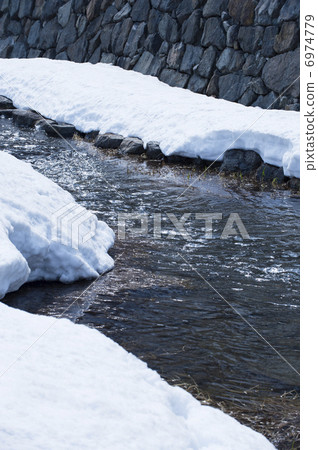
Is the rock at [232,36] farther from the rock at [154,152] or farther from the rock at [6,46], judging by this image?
the rock at [6,46]

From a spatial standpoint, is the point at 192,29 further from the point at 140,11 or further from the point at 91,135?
the point at 91,135

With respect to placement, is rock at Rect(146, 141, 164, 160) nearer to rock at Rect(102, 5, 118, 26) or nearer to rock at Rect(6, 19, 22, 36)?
rock at Rect(102, 5, 118, 26)

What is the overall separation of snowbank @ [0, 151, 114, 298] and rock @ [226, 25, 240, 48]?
24.4 feet

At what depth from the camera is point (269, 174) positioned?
28.0 ft

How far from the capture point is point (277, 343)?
4.05 m

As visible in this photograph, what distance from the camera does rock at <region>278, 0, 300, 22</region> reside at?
10672mm

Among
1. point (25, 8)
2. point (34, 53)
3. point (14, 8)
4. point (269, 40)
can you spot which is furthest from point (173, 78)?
point (14, 8)

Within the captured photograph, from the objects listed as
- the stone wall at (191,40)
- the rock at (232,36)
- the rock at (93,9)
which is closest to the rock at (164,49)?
the stone wall at (191,40)

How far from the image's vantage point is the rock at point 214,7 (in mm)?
12148

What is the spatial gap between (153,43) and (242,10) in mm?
2769

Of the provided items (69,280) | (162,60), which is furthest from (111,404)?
(162,60)

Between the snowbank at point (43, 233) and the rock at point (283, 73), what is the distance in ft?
20.7

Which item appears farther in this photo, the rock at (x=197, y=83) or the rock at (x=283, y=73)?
the rock at (x=197, y=83)

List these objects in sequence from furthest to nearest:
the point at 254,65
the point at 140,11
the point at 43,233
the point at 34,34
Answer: the point at 34,34
the point at 140,11
the point at 254,65
the point at 43,233
